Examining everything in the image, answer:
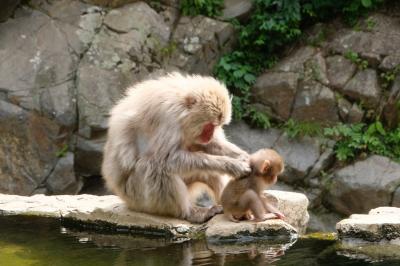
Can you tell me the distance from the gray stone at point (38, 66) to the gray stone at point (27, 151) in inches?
8.6

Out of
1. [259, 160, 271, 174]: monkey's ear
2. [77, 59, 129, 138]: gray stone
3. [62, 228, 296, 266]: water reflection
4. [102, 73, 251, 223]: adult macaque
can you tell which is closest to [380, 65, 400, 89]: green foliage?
[77, 59, 129, 138]: gray stone

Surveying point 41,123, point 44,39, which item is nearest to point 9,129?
point 41,123

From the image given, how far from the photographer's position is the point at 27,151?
1144 centimetres

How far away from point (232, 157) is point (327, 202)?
5.88 metres

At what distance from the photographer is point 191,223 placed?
6094 mm

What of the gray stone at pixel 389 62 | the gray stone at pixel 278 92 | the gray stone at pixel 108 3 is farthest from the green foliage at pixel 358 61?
the gray stone at pixel 108 3

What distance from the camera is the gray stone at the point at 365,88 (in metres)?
12.2

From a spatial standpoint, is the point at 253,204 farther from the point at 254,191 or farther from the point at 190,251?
the point at 190,251

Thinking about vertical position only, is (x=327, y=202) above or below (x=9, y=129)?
below

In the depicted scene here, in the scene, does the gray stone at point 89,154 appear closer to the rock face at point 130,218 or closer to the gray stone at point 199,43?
the gray stone at point 199,43

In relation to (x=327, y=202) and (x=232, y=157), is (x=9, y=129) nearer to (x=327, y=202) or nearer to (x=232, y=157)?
(x=327, y=202)

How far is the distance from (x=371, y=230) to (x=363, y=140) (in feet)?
21.8

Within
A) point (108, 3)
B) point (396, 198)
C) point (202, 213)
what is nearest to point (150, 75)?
point (108, 3)

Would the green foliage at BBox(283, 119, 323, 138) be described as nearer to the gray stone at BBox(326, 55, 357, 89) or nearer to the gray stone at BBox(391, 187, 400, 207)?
the gray stone at BBox(326, 55, 357, 89)
